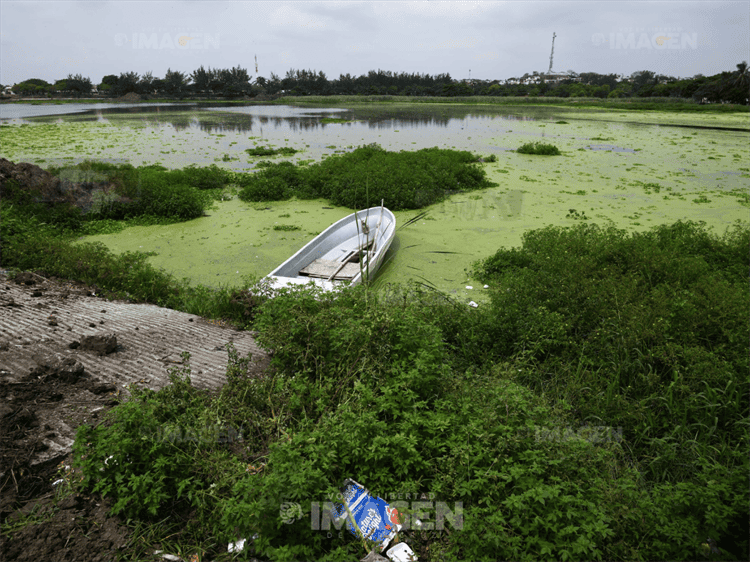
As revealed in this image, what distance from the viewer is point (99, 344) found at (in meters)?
3.58

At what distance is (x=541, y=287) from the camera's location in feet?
13.6

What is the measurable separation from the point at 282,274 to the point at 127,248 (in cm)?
310

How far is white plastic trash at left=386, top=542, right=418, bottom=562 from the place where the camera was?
1993mm

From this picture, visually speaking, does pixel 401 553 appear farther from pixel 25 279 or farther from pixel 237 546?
pixel 25 279

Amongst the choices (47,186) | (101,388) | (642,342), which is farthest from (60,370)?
(47,186)

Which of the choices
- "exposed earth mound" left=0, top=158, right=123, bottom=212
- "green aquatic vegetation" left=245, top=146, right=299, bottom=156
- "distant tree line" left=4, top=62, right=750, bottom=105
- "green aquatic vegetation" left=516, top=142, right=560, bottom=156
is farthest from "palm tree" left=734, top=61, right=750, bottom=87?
"exposed earth mound" left=0, top=158, right=123, bottom=212

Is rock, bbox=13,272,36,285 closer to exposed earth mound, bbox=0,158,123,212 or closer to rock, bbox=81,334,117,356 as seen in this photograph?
rock, bbox=81,334,117,356

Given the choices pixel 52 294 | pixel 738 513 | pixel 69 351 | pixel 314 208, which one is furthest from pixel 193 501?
pixel 314 208

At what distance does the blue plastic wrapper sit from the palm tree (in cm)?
4932

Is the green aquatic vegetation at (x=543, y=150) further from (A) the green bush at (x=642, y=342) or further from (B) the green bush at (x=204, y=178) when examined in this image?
(A) the green bush at (x=642, y=342)

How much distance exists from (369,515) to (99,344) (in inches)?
110

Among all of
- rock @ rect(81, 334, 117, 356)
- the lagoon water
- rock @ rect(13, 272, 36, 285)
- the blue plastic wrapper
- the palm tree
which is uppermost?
the palm tree

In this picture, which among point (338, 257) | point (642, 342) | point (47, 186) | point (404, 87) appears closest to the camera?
point (642, 342)

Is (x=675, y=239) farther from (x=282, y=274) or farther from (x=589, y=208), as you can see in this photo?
(x=282, y=274)
